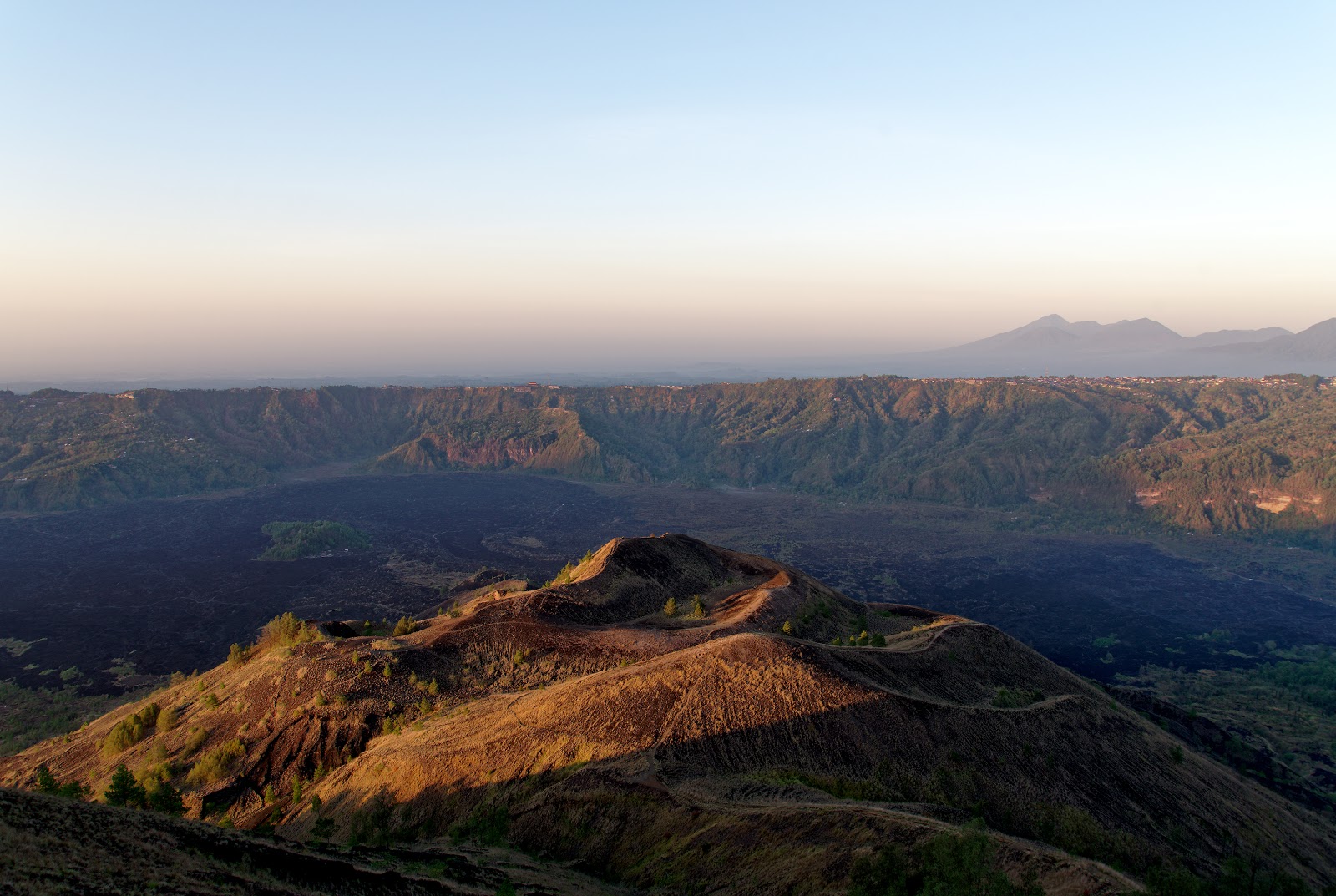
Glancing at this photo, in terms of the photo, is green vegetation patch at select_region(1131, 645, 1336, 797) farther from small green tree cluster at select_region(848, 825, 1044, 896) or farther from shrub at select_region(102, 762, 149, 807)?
shrub at select_region(102, 762, 149, 807)

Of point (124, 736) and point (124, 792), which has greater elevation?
point (124, 792)

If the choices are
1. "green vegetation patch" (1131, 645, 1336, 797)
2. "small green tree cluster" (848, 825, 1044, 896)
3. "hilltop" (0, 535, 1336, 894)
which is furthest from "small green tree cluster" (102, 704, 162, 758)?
"green vegetation patch" (1131, 645, 1336, 797)

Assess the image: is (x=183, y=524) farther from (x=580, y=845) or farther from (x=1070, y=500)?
(x=1070, y=500)

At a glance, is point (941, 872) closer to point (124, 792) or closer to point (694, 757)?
point (694, 757)

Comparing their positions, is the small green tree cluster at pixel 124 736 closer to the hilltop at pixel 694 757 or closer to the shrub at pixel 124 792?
the hilltop at pixel 694 757

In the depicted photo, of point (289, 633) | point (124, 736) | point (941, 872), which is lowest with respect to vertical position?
point (124, 736)

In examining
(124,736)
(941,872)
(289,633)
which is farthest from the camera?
(289,633)

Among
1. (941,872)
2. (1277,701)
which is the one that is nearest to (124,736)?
(941,872)
